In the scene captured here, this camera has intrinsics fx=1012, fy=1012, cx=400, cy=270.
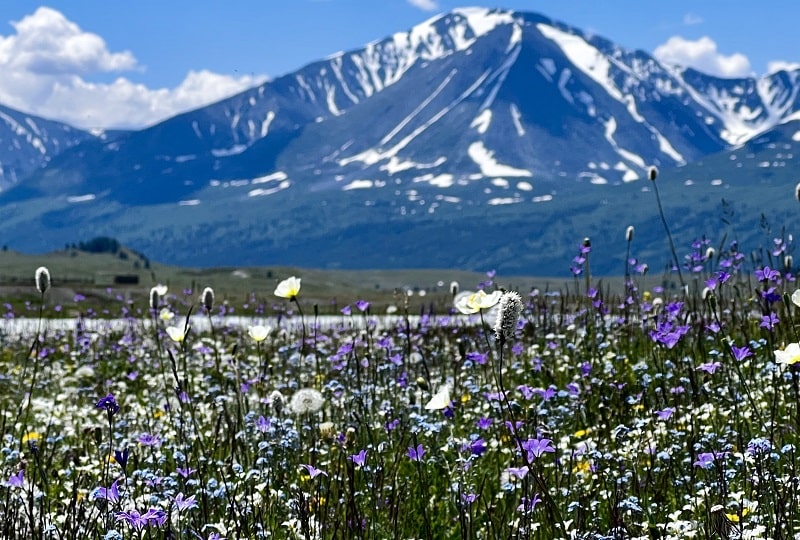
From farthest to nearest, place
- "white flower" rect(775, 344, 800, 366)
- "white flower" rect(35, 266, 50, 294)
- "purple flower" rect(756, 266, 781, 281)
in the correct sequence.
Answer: "purple flower" rect(756, 266, 781, 281) < "white flower" rect(35, 266, 50, 294) < "white flower" rect(775, 344, 800, 366)

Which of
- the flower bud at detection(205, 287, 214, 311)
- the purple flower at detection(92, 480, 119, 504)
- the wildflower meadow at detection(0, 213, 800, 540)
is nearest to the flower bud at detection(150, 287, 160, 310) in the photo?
the wildflower meadow at detection(0, 213, 800, 540)

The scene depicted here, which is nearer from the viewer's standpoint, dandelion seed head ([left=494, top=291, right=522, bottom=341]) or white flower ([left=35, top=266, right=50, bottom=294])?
dandelion seed head ([left=494, top=291, right=522, bottom=341])

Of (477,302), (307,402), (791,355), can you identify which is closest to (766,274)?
(791,355)

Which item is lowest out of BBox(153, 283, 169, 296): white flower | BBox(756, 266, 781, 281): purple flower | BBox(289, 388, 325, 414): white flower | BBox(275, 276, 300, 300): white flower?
BBox(289, 388, 325, 414): white flower

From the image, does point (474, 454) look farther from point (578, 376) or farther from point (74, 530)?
point (578, 376)

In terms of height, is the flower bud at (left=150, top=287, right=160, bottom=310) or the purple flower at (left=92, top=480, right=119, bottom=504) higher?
the flower bud at (left=150, top=287, right=160, bottom=310)

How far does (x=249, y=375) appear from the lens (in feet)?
38.6

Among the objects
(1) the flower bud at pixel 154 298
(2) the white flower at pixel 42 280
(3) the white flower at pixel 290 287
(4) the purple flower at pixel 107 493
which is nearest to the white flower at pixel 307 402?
(3) the white flower at pixel 290 287

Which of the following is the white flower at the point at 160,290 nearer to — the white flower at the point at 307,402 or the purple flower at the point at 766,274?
the white flower at the point at 307,402

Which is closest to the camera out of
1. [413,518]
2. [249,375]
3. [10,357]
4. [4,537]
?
[4,537]

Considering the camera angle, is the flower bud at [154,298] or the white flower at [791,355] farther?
the flower bud at [154,298]

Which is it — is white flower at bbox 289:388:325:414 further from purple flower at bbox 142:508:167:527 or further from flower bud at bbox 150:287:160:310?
flower bud at bbox 150:287:160:310

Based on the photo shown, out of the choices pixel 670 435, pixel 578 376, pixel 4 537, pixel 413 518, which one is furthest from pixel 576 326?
pixel 4 537

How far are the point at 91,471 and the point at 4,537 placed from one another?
2.06m
